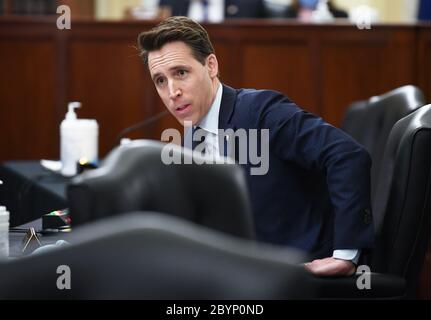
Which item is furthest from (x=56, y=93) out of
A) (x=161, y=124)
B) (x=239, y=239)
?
(x=239, y=239)

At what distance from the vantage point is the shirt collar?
68.6 inches

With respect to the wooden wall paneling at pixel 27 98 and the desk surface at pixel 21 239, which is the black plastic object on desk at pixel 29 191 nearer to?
the desk surface at pixel 21 239

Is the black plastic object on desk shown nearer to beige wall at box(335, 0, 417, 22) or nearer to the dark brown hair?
the dark brown hair

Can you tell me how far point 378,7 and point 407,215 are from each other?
5.87m

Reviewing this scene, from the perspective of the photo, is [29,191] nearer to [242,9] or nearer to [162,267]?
[162,267]

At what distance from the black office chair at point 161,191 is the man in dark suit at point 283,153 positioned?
661mm

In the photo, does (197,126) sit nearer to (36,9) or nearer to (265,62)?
(265,62)

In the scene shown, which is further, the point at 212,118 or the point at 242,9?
the point at 242,9

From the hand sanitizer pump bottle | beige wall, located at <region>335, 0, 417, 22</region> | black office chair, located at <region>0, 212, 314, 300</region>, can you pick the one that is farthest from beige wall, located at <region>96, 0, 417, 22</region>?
black office chair, located at <region>0, 212, 314, 300</region>

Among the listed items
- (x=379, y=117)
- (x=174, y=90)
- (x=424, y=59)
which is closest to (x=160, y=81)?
(x=174, y=90)

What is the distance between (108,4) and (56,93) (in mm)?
2839

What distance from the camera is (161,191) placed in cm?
93

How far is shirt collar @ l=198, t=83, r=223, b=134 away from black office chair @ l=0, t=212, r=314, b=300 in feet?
3.57

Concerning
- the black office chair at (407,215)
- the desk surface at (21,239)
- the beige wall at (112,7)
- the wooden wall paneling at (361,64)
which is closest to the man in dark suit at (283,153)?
the black office chair at (407,215)
